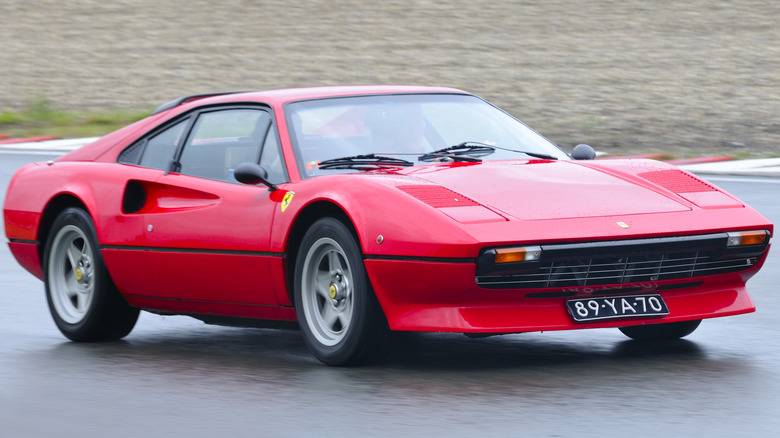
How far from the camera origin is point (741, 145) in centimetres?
1647

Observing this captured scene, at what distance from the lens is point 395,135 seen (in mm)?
6559

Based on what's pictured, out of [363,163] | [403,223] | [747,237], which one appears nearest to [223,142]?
[363,163]

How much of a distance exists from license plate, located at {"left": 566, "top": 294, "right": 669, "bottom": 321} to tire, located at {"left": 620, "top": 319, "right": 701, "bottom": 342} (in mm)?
700

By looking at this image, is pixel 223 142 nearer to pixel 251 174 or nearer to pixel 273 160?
pixel 273 160

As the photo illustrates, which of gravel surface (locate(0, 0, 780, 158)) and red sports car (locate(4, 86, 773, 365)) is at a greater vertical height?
red sports car (locate(4, 86, 773, 365))

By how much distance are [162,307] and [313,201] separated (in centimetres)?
139

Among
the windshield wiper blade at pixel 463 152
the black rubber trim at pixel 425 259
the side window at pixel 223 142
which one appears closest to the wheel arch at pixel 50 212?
the side window at pixel 223 142

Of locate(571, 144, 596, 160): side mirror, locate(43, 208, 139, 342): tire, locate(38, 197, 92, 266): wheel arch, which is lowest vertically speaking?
locate(43, 208, 139, 342): tire

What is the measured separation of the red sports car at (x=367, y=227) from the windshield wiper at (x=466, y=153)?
1 centimetres

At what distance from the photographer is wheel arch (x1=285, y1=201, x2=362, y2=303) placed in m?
5.95

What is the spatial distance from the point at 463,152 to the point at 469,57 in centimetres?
1844

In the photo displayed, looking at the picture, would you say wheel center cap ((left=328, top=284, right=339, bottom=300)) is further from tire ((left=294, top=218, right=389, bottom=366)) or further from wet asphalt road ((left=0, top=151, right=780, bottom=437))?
wet asphalt road ((left=0, top=151, right=780, bottom=437))

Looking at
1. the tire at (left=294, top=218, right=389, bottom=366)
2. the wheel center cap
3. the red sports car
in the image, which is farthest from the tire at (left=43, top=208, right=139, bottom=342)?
the wheel center cap

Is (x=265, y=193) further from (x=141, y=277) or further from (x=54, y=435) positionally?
(x=54, y=435)
